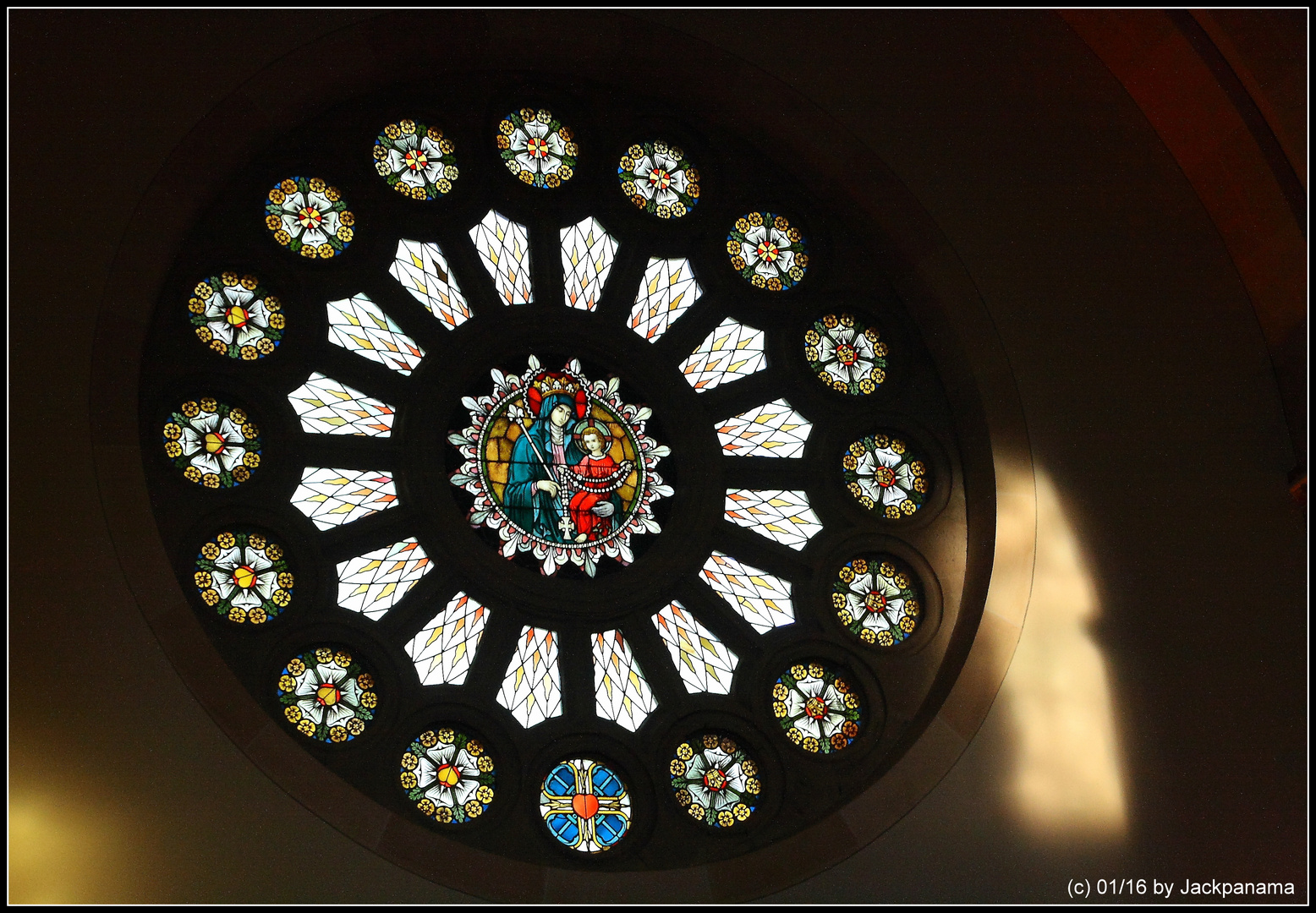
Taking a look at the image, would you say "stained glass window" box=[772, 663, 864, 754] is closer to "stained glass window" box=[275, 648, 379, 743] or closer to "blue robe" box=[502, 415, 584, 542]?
"blue robe" box=[502, 415, 584, 542]

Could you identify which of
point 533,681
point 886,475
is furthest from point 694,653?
point 886,475

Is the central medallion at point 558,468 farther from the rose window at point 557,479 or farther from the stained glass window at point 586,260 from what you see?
the stained glass window at point 586,260

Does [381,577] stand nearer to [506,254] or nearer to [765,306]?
[506,254]

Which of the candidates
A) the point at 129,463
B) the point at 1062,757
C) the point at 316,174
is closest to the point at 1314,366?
the point at 1062,757

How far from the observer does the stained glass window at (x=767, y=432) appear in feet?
28.9

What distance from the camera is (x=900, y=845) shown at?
24.5 ft

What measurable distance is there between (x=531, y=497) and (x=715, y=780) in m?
2.13

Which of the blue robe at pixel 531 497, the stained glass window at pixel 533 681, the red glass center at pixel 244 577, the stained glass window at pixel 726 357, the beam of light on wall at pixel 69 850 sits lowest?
the beam of light on wall at pixel 69 850

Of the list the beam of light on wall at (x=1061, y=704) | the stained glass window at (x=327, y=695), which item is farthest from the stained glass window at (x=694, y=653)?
the stained glass window at (x=327, y=695)

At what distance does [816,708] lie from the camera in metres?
8.23

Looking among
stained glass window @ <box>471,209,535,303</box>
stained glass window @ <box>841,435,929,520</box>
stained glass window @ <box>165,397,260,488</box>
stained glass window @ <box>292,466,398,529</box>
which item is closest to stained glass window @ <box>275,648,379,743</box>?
stained glass window @ <box>292,466,398,529</box>

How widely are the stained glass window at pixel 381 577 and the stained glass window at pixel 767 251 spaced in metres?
3.07

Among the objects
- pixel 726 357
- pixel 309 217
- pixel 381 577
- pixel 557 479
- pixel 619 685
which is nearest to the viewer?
pixel 381 577

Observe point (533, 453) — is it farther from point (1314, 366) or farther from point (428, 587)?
point (1314, 366)
